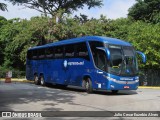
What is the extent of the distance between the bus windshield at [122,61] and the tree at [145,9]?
3202 centimetres

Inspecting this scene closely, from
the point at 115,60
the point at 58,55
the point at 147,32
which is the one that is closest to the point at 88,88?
the point at 115,60

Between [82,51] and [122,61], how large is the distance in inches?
114

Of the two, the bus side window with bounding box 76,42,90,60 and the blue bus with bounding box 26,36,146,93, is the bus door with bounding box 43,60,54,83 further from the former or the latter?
the bus side window with bounding box 76,42,90,60

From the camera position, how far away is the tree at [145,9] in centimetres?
5303

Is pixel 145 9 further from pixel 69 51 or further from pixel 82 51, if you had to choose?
pixel 82 51

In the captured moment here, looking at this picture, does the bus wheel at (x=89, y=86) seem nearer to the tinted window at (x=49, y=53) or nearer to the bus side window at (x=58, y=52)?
the bus side window at (x=58, y=52)

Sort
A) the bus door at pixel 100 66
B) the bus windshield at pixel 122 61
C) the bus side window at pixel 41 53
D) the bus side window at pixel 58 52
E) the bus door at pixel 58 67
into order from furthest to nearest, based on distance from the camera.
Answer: the bus side window at pixel 41 53 → the bus side window at pixel 58 52 → the bus door at pixel 58 67 → the bus door at pixel 100 66 → the bus windshield at pixel 122 61

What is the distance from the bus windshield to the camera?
20281mm

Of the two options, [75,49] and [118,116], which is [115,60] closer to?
[75,49]

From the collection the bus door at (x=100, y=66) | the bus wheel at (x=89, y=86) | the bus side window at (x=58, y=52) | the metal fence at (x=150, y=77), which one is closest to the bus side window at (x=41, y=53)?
the bus side window at (x=58, y=52)

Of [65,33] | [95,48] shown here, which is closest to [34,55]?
[65,33]

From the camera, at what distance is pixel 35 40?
41938mm

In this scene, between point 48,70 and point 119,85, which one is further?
point 48,70

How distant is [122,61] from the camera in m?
20.5
